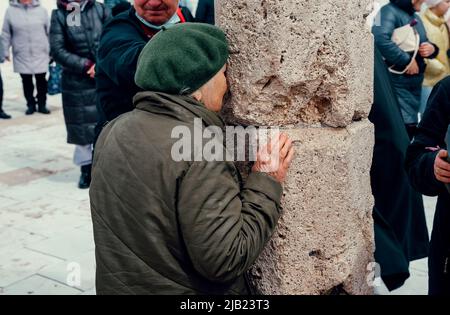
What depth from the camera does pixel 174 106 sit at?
5.98 feet

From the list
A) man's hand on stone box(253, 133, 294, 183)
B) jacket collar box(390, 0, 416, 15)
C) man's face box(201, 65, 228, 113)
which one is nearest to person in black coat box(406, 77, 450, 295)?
man's hand on stone box(253, 133, 294, 183)

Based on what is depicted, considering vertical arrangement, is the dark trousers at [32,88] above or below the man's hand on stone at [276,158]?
below

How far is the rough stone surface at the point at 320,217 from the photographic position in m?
2.16

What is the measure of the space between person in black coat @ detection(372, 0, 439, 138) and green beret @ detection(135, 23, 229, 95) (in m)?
4.03

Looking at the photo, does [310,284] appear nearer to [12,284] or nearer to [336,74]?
[336,74]

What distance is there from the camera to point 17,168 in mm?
6871

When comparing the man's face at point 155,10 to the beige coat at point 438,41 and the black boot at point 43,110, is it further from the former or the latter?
the black boot at point 43,110

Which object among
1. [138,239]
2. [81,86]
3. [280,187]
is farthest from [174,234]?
[81,86]

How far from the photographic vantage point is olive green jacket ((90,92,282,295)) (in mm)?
1770

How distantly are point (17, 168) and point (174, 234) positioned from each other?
18.1ft

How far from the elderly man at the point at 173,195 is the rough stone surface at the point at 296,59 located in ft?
0.49

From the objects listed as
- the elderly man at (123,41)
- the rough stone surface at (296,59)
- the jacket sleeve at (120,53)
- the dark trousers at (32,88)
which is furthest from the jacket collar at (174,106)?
the dark trousers at (32,88)

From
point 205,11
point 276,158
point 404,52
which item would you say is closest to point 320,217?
point 276,158
